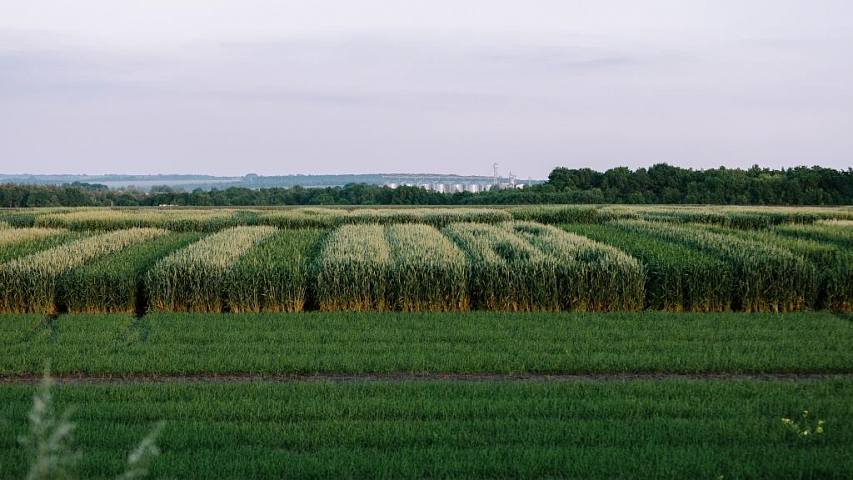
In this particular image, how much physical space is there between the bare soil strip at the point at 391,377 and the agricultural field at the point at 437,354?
0.05m

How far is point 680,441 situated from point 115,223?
28020 mm

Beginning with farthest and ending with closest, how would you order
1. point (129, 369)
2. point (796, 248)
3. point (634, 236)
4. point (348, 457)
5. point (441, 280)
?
point (634, 236)
point (796, 248)
point (441, 280)
point (129, 369)
point (348, 457)

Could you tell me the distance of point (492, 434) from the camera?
8.03 metres

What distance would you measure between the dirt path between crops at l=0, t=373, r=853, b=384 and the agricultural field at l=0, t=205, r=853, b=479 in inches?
1.9

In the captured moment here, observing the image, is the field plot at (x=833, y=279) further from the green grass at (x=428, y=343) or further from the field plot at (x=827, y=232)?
the field plot at (x=827, y=232)

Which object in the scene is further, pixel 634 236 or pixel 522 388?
pixel 634 236

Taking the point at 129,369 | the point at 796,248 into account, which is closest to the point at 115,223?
the point at 129,369

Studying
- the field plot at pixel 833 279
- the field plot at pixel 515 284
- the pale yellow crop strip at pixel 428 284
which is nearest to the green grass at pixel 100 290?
the pale yellow crop strip at pixel 428 284

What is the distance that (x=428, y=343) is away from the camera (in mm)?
12438

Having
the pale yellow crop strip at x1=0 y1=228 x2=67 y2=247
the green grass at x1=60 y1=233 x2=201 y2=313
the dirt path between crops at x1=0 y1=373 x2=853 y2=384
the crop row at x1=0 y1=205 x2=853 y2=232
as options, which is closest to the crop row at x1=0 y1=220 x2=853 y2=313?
the green grass at x1=60 y1=233 x2=201 y2=313

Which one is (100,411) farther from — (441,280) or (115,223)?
(115,223)

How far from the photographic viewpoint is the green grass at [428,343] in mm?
11109

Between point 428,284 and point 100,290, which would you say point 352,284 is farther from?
point 100,290

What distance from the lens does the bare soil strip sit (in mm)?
10703
